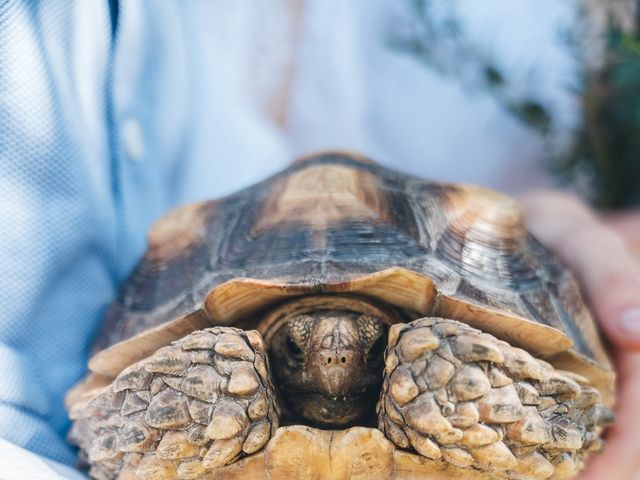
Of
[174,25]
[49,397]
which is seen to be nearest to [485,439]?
[49,397]

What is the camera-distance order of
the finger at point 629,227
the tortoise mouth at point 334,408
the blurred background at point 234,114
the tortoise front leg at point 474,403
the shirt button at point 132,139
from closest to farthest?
the tortoise front leg at point 474,403 → the tortoise mouth at point 334,408 → the blurred background at point 234,114 → the shirt button at point 132,139 → the finger at point 629,227

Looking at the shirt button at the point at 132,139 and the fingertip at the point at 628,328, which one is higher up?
the shirt button at the point at 132,139

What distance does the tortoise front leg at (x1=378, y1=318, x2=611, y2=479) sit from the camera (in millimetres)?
607

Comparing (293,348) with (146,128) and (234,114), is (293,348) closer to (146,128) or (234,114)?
(146,128)

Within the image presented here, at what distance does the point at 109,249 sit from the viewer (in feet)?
3.19

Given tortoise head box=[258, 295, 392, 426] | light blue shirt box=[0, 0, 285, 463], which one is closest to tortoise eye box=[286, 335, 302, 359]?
tortoise head box=[258, 295, 392, 426]

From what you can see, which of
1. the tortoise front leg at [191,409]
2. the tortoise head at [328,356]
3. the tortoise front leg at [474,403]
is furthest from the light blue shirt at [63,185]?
the tortoise front leg at [474,403]

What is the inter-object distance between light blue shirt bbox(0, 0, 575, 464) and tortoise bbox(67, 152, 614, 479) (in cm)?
9

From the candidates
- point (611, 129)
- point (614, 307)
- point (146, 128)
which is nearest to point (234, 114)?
point (146, 128)

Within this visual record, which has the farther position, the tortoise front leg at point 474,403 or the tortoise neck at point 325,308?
the tortoise neck at point 325,308

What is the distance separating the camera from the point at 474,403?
24.1 inches

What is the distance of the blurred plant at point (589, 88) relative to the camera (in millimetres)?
1207

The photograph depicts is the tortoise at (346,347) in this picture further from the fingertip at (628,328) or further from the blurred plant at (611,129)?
the blurred plant at (611,129)

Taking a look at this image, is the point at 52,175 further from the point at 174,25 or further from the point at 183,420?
the point at 174,25
